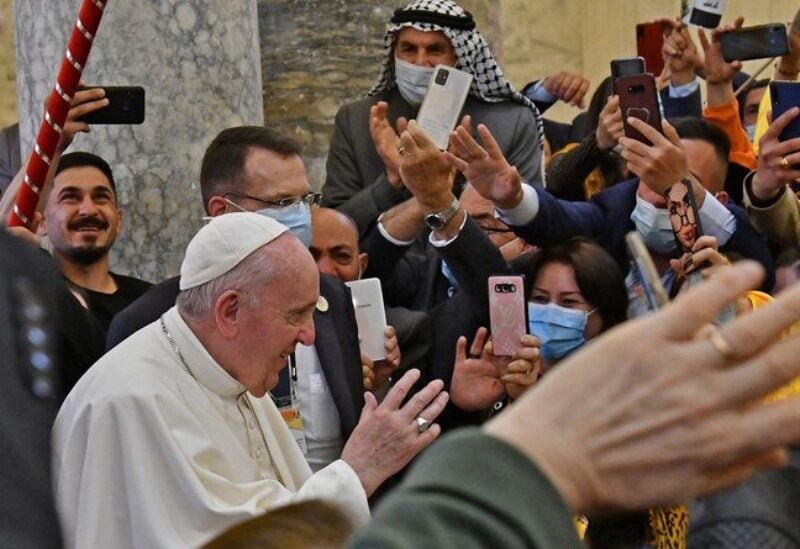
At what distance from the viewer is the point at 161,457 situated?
10.8 feet

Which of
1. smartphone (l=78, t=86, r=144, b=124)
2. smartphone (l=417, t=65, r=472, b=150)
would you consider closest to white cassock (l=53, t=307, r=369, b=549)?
smartphone (l=78, t=86, r=144, b=124)

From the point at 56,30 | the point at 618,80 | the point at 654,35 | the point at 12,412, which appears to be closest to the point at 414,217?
the point at 618,80

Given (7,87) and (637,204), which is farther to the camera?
(7,87)

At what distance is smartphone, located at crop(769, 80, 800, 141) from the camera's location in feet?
16.4

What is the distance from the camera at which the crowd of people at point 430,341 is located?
1.11 meters

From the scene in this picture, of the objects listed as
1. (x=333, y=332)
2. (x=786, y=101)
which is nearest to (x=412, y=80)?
(x=786, y=101)

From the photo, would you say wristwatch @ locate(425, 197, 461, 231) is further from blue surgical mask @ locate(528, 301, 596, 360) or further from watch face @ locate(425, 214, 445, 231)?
blue surgical mask @ locate(528, 301, 596, 360)

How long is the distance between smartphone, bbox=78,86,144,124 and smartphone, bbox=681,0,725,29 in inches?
85.8

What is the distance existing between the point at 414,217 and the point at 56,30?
1.24m

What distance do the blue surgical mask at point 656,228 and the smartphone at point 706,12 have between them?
1.34 metres

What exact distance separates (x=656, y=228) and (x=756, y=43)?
1216 millimetres

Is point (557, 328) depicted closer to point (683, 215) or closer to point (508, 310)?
point (508, 310)

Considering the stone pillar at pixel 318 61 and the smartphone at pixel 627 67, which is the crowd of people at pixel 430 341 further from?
the stone pillar at pixel 318 61

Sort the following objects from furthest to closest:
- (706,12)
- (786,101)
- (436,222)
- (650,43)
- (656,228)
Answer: (650,43) → (706,12) → (786,101) → (656,228) → (436,222)
